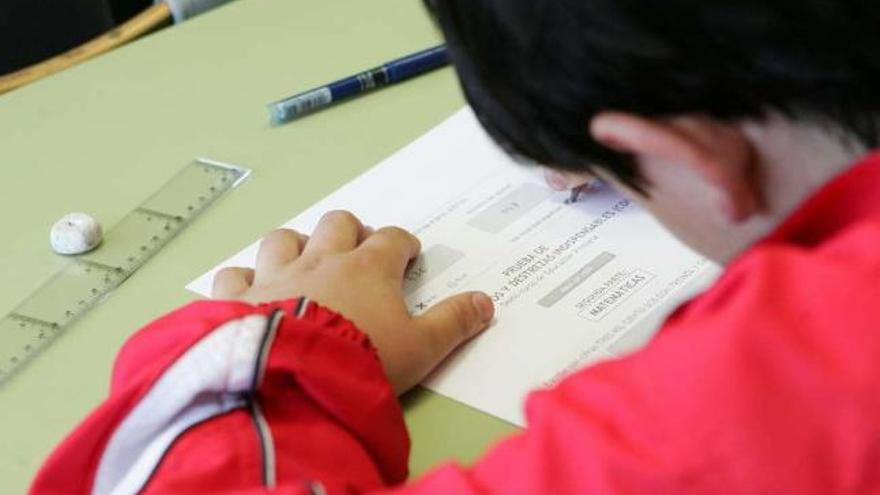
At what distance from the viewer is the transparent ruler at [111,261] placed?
82cm

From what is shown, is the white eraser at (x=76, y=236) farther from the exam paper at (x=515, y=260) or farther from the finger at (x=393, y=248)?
the finger at (x=393, y=248)

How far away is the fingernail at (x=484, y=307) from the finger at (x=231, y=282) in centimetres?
17

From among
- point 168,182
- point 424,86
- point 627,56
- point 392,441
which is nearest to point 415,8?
point 424,86

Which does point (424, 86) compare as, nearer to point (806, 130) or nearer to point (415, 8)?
point (415, 8)

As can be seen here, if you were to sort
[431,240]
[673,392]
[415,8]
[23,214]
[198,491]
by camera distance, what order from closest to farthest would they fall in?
[673,392]
[198,491]
[431,240]
[23,214]
[415,8]

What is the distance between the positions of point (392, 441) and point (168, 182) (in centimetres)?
40

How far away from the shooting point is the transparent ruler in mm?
823

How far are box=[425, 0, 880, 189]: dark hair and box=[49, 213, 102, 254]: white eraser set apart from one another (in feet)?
1.46

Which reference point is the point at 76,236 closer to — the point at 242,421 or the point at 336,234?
the point at 336,234

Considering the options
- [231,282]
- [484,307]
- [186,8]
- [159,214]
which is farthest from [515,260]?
[186,8]

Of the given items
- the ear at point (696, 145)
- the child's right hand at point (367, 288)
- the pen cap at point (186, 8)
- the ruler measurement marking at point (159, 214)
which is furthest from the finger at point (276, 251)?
the pen cap at point (186, 8)

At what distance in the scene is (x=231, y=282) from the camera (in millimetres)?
818

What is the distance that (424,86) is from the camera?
104 centimetres

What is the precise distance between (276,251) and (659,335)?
0.41m
